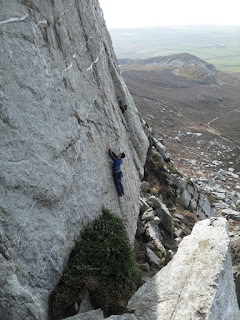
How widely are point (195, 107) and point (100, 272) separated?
121 m

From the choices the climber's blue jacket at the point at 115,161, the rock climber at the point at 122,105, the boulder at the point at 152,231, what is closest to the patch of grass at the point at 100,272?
the climber's blue jacket at the point at 115,161

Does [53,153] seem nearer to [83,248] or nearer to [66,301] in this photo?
[83,248]

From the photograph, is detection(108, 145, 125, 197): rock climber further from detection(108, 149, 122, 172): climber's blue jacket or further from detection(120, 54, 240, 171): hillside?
detection(120, 54, 240, 171): hillside

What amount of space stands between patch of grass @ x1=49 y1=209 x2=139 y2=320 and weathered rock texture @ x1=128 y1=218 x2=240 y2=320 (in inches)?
31.7

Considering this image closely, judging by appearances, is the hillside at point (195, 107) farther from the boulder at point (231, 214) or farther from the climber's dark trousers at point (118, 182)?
the climber's dark trousers at point (118, 182)

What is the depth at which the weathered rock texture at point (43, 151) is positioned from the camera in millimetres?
8797

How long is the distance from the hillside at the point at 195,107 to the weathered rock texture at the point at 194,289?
2128 inches

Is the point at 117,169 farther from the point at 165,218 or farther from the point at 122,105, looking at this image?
the point at 165,218

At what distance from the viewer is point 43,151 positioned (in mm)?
10102

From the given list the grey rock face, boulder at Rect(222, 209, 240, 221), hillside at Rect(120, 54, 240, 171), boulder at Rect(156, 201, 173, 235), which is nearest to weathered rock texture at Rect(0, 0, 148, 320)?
the grey rock face

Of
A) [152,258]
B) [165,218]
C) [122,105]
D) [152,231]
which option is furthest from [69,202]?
[165,218]

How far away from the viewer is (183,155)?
64.8 meters

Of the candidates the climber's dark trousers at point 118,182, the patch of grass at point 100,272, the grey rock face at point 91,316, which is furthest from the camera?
the climber's dark trousers at point 118,182

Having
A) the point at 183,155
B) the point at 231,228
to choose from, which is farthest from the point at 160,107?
the point at 231,228
